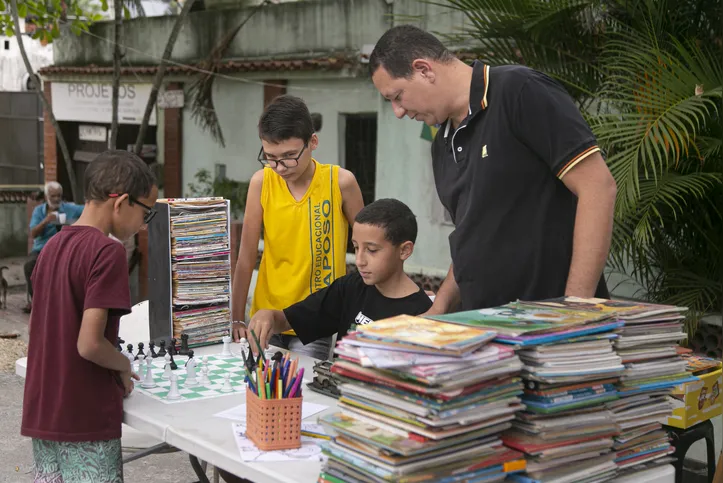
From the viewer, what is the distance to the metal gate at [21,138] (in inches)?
688

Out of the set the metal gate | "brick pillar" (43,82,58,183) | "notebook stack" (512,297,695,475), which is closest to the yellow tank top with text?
"notebook stack" (512,297,695,475)

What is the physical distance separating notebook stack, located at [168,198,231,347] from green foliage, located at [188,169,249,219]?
24.3 feet

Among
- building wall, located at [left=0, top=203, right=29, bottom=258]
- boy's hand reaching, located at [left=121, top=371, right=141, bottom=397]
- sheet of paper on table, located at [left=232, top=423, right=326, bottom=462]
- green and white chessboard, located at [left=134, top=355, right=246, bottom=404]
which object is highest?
boy's hand reaching, located at [left=121, top=371, right=141, bottom=397]

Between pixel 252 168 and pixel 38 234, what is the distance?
265 cm

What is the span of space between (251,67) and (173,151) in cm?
219

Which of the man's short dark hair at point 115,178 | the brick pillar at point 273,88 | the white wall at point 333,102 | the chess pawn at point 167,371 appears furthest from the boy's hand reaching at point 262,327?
the brick pillar at point 273,88

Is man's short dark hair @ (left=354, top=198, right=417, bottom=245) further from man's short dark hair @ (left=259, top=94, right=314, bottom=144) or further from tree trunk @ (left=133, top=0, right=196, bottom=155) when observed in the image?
tree trunk @ (left=133, top=0, right=196, bottom=155)

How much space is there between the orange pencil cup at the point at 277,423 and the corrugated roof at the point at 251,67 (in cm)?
787

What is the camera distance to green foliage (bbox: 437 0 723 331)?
17.0 ft

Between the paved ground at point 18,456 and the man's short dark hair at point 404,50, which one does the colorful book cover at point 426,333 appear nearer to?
the man's short dark hair at point 404,50

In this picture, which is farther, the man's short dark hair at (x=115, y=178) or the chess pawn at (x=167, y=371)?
the chess pawn at (x=167, y=371)

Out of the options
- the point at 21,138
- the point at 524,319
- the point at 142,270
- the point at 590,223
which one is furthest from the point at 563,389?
the point at 21,138

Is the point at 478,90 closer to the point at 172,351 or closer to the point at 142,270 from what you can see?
the point at 172,351

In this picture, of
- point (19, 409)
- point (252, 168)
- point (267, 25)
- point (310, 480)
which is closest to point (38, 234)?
point (252, 168)
